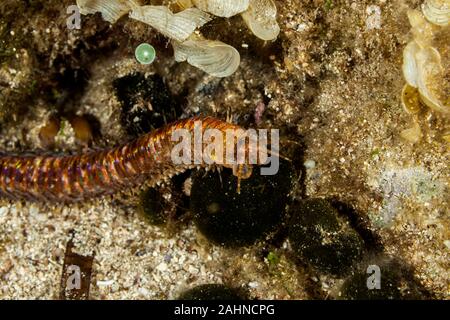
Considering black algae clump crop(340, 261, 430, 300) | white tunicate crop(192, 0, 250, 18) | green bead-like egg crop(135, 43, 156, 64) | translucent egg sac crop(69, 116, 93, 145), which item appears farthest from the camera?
translucent egg sac crop(69, 116, 93, 145)

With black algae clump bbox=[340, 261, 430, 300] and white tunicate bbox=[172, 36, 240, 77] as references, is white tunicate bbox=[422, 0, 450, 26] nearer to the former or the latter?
white tunicate bbox=[172, 36, 240, 77]

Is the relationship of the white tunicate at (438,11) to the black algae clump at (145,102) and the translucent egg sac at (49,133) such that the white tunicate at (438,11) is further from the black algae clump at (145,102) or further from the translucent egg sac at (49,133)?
the translucent egg sac at (49,133)

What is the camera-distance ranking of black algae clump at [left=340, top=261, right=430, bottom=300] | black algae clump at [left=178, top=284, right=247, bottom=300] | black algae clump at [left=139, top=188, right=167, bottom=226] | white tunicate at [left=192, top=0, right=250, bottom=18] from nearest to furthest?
white tunicate at [left=192, top=0, right=250, bottom=18] < black algae clump at [left=340, top=261, right=430, bottom=300] < black algae clump at [left=178, top=284, right=247, bottom=300] < black algae clump at [left=139, top=188, right=167, bottom=226]

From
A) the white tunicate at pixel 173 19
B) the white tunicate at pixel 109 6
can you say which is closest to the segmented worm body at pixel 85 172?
the white tunicate at pixel 173 19

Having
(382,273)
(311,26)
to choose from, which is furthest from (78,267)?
(311,26)

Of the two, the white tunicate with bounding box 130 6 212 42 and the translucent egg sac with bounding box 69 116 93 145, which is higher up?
the white tunicate with bounding box 130 6 212 42

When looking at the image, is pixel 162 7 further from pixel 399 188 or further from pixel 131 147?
pixel 399 188

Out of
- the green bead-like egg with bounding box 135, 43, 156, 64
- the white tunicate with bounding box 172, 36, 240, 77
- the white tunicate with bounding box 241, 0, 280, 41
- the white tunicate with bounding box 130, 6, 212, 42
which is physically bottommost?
the green bead-like egg with bounding box 135, 43, 156, 64

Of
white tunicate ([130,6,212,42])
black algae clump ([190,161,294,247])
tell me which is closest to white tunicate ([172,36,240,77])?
white tunicate ([130,6,212,42])
